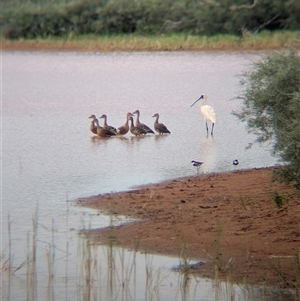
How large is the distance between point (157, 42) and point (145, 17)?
5.71m

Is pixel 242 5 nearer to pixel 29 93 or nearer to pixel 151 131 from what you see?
pixel 29 93

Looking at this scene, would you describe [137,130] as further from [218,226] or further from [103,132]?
[218,226]

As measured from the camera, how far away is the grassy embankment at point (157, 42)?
34.8 m

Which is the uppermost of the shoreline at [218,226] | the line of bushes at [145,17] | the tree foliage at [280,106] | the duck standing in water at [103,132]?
the line of bushes at [145,17]

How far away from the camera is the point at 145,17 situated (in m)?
42.2

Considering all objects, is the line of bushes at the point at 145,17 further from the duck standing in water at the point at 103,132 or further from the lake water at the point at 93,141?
the duck standing in water at the point at 103,132

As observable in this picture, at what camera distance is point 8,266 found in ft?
28.0

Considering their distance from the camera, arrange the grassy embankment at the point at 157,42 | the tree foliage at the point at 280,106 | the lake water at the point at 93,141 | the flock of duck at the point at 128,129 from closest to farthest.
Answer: the tree foliage at the point at 280,106, the lake water at the point at 93,141, the flock of duck at the point at 128,129, the grassy embankment at the point at 157,42

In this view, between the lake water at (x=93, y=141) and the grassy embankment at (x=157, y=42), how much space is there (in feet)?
7.46

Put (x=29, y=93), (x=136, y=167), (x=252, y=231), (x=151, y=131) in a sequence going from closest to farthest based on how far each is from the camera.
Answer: (x=252, y=231)
(x=136, y=167)
(x=151, y=131)
(x=29, y=93)

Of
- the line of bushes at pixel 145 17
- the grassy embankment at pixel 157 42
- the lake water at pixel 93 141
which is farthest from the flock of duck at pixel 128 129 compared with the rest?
the line of bushes at pixel 145 17

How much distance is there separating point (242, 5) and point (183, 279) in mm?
31875

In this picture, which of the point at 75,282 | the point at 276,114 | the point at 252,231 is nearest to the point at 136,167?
the point at 276,114

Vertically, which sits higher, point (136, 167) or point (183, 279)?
point (136, 167)
